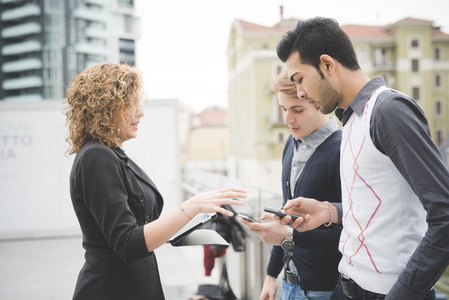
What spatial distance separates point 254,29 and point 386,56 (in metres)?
8.48

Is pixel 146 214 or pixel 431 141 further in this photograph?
pixel 146 214

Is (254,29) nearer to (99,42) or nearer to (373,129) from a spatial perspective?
(99,42)

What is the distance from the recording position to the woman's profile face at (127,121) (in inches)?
58.4

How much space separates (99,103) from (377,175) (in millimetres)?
887

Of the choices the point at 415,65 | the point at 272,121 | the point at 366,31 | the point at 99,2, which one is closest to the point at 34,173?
the point at 99,2

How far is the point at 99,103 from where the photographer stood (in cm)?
141

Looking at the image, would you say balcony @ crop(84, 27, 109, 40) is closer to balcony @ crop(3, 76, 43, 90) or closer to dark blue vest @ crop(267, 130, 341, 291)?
balcony @ crop(3, 76, 43, 90)

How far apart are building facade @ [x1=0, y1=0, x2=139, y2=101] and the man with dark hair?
Answer: 758cm

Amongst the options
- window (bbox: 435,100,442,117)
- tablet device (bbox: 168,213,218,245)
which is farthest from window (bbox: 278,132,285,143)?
tablet device (bbox: 168,213,218,245)

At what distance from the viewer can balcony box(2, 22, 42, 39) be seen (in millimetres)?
21156

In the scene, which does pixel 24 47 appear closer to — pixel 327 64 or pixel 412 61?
pixel 412 61

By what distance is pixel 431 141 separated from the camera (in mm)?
944

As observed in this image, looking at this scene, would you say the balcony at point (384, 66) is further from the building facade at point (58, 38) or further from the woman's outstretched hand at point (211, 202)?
the woman's outstretched hand at point (211, 202)

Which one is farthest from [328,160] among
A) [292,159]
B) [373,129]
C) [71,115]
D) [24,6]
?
[24,6]
